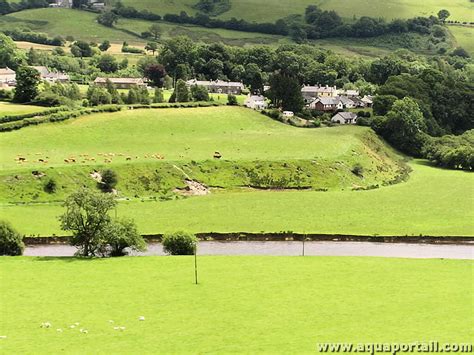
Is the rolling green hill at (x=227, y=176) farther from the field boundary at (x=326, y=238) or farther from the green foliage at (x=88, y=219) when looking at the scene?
A: the green foliage at (x=88, y=219)

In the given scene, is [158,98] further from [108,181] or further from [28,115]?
[108,181]

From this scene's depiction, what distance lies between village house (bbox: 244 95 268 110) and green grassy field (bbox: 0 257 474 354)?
98206 mm

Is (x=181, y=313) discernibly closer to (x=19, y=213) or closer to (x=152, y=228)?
(x=152, y=228)

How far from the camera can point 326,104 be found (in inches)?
7333

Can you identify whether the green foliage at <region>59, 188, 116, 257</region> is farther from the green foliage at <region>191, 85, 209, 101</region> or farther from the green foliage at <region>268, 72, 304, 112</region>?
the green foliage at <region>268, 72, 304, 112</region>

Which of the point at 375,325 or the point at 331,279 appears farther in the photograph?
the point at 331,279

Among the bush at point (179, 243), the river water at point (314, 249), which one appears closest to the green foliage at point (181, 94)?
the river water at point (314, 249)

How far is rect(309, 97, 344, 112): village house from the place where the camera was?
608 feet

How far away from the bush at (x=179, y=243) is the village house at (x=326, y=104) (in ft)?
361

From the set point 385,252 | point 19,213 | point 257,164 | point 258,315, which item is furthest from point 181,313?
point 257,164

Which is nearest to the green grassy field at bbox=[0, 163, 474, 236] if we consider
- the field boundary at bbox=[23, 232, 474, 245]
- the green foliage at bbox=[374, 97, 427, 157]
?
the field boundary at bbox=[23, 232, 474, 245]

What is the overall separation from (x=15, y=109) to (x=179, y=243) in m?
66.2

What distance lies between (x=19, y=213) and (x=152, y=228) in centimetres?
1402

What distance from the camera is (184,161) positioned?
115375mm
